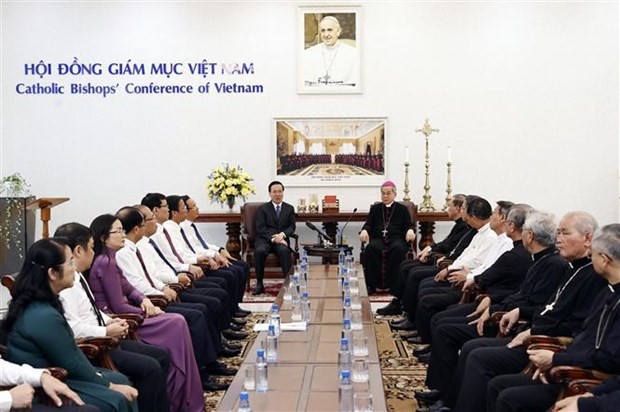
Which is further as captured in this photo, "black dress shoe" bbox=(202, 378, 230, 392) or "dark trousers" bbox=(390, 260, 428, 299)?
"dark trousers" bbox=(390, 260, 428, 299)

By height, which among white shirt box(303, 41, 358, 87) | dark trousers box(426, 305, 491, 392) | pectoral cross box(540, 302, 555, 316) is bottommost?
dark trousers box(426, 305, 491, 392)

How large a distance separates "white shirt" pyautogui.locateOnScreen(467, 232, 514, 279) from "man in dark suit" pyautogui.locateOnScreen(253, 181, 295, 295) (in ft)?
10.6

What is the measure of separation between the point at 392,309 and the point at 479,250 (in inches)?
68.6

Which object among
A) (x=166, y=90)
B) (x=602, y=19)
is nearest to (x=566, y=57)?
(x=602, y=19)

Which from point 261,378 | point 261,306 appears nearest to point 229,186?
point 261,306

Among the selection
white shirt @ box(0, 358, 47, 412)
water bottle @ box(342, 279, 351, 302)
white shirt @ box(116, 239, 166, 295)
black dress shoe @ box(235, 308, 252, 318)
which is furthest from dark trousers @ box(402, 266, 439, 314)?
white shirt @ box(0, 358, 47, 412)

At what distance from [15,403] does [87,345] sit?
0.79 meters

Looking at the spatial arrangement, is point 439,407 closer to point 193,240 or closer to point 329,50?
point 193,240

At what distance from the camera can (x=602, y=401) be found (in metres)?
2.90

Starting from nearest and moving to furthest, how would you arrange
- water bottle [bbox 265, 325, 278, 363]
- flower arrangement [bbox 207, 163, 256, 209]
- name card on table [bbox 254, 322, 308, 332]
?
water bottle [bbox 265, 325, 278, 363], name card on table [bbox 254, 322, 308, 332], flower arrangement [bbox 207, 163, 256, 209]

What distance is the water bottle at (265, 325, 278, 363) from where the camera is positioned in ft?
12.3

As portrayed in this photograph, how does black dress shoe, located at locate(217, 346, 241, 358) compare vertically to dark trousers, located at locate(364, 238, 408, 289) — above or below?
below

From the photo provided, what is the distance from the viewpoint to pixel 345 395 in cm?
298

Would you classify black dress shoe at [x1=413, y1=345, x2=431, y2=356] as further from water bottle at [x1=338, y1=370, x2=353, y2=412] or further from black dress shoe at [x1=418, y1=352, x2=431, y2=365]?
water bottle at [x1=338, y1=370, x2=353, y2=412]
